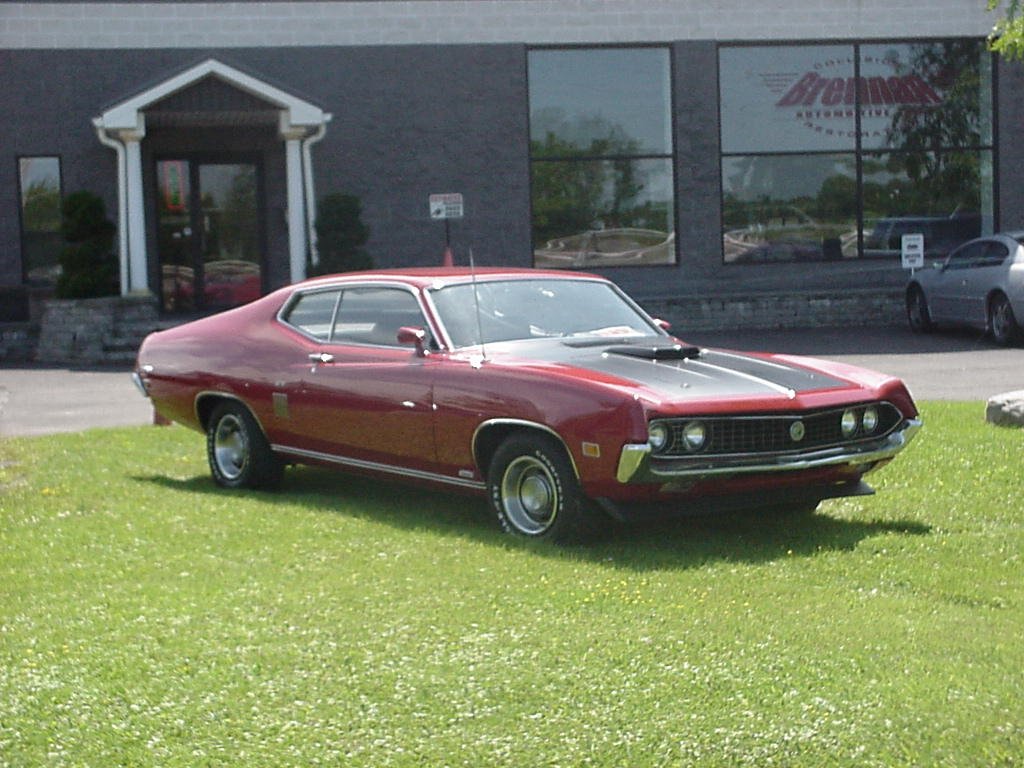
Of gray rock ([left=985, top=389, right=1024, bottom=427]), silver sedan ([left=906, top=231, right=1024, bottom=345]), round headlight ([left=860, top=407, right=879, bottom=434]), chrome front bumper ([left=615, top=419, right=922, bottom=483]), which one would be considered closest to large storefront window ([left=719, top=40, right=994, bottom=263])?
silver sedan ([left=906, top=231, right=1024, bottom=345])

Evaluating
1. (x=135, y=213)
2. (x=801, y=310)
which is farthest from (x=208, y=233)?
(x=801, y=310)

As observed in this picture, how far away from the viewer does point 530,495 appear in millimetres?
7789

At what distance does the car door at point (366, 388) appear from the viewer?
8.39 metres

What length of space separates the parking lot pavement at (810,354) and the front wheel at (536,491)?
6.75 meters

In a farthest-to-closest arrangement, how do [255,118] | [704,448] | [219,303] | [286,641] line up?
[219,303] < [255,118] < [704,448] < [286,641]

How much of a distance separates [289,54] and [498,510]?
708 inches

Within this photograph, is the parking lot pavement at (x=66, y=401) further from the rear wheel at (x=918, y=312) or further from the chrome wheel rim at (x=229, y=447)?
the rear wheel at (x=918, y=312)

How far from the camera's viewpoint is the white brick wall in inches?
946

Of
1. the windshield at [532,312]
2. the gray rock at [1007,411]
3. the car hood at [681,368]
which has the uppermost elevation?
the windshield at [532,312]

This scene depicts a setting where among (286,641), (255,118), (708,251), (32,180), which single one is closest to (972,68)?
(708,251)

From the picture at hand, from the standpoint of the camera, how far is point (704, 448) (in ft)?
24.0

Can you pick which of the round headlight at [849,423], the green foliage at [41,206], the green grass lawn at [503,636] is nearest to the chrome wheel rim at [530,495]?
the green grass lawn at [503,636]

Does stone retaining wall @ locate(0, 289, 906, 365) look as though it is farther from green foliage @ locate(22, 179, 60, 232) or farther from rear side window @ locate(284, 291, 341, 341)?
rear side window @ locate(284, 291, 341, 341)

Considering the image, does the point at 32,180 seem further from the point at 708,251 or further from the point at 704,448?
the point at 704,448
